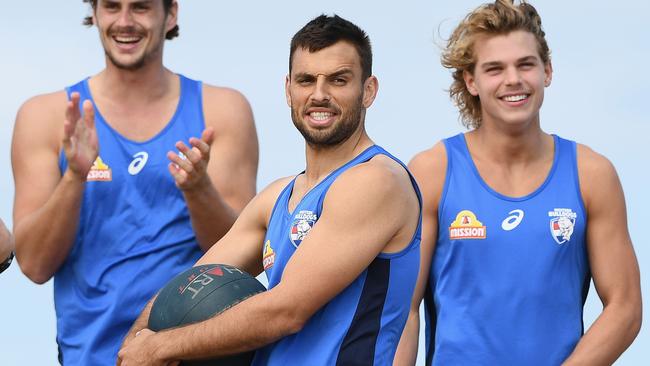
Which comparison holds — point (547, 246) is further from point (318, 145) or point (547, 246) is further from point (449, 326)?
point (318, 145)

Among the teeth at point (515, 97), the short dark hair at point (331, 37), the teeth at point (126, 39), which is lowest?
the teeth at point (515, 97)

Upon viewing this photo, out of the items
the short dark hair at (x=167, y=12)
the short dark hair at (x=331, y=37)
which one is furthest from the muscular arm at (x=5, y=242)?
the short dark hair at (x=167, y=12)

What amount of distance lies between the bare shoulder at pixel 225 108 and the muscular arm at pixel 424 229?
122cm

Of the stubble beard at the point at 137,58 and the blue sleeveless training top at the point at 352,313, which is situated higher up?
the stubble beard at the point at 137,58

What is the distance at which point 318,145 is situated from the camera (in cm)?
729

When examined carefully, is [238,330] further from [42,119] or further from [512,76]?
[42,119]

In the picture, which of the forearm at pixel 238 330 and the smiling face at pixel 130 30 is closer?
the forearm at pixel 238 330

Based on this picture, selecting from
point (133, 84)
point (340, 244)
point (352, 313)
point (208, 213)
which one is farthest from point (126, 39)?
point (352, 313)

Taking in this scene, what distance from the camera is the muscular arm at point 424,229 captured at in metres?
8.76

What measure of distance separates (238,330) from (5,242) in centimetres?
120

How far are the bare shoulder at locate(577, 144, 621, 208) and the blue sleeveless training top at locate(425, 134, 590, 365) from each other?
0.05 m

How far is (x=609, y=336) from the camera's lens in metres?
8.67

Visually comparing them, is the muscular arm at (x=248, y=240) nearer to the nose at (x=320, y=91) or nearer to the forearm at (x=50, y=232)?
the nose at (x=320, y=91)

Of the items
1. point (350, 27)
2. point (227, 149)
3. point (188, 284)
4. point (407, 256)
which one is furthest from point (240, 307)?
point (227, 149)
